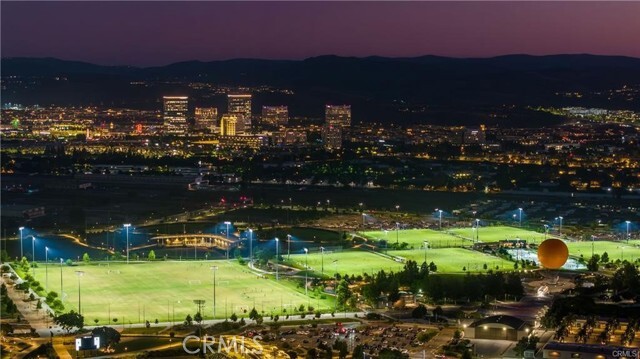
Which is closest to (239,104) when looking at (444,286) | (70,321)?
(444,286)

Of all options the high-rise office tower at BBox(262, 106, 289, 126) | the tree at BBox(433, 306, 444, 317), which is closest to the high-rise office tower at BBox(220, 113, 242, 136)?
the high-rise office tower at BBox(262, 106, 289, 126)

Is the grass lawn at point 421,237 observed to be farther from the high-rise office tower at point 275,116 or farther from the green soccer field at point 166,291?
the high-rise office tower at point 275,116

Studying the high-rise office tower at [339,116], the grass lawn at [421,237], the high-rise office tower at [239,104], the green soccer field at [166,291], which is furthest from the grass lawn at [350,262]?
the high-rise office tower at [239,104]

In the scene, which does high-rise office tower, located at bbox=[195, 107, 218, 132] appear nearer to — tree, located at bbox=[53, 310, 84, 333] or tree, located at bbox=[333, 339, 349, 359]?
tree, located at bbox=[53, 310, 84, 333]

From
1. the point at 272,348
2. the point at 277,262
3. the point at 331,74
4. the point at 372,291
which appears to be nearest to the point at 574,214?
the point at 277,262

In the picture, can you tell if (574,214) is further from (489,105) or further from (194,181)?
(489,105)
